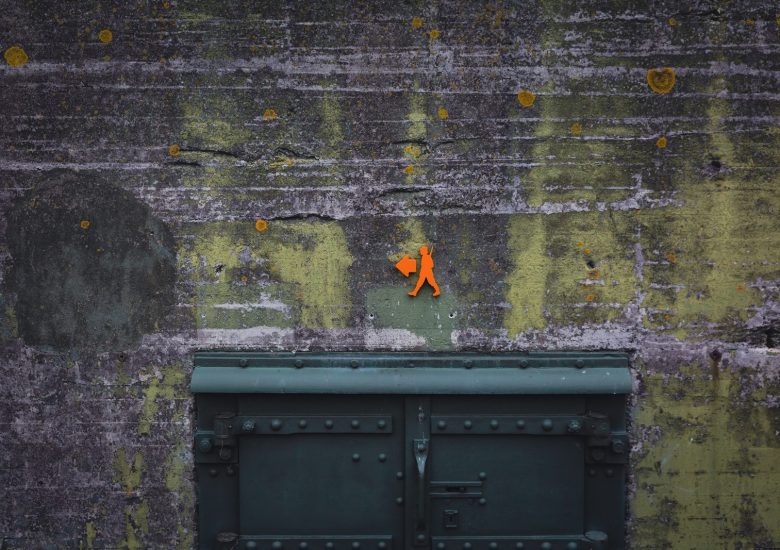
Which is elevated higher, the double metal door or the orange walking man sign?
the orange walking man sign

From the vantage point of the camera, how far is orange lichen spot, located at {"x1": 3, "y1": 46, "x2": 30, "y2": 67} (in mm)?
2230

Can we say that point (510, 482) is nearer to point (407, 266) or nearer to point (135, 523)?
point (407, 266)

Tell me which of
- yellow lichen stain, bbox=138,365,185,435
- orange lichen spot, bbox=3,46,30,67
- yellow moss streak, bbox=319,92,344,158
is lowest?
yellow lichen stain, bbox=138,365,185,435

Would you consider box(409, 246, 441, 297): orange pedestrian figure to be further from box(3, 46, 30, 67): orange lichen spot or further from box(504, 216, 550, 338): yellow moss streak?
box(3, 46, 30, 67): orange lichen spot

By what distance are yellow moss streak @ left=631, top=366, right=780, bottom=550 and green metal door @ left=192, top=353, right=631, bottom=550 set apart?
0.14 meters

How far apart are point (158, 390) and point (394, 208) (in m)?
1.14

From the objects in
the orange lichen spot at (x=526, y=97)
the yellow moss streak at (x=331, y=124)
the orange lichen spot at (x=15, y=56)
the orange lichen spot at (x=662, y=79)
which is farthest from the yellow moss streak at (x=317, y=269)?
the orange lichen spot at (x=662, y=79)

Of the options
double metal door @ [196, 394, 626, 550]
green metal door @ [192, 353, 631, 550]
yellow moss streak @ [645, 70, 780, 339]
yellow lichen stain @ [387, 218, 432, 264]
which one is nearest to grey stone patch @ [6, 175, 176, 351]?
green metal door @ [192, 353, 631, 550]

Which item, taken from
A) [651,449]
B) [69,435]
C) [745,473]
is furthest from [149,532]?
[745,473]

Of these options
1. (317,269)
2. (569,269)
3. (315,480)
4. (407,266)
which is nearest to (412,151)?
(407,266)

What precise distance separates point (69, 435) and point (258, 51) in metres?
1.62

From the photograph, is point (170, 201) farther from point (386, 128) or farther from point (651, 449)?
point (651, 449)

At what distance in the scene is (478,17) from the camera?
2213mm

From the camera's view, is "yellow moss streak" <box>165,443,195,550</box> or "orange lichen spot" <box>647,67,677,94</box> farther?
"yellow moss streak" <box>165,443,195,550</box>
